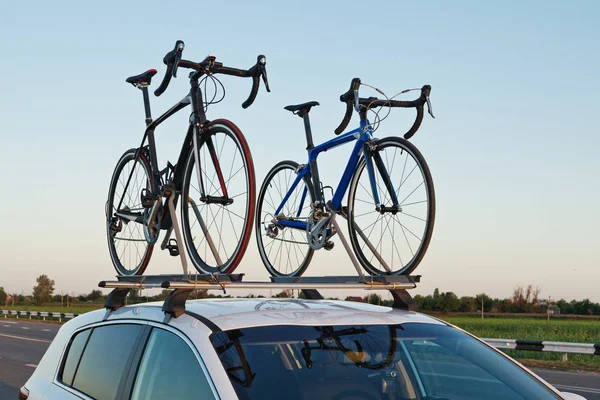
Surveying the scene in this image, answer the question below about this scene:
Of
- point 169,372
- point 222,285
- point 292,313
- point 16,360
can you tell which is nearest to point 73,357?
point 222,285

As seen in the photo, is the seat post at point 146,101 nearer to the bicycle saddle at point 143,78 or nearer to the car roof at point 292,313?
the bicycle saddle at point 143,78

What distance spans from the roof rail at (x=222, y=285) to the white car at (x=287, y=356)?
3.3 inches

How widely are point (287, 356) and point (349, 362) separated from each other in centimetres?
29

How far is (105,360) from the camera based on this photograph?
4.03 m

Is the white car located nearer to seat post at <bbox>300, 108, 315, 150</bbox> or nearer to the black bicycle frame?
the black bicycle frame

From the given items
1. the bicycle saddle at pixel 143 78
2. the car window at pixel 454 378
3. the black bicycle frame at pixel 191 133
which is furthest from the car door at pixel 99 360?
the bicycle saddle at pixel 143 78

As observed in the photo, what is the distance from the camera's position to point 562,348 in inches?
717

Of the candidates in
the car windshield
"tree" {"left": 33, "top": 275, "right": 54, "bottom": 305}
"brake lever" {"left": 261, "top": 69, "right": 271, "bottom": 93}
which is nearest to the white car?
the car windshield

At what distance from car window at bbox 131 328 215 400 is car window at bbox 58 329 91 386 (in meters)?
0.92

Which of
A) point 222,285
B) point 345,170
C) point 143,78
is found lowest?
point 222,285

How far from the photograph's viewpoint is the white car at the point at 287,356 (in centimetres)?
320

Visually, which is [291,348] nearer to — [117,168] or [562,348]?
[117,168]

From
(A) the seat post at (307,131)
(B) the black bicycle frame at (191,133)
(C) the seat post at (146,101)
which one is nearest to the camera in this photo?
(B) the black bicycle frame at (191,133)

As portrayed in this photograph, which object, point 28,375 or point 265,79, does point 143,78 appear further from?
point 28,375
